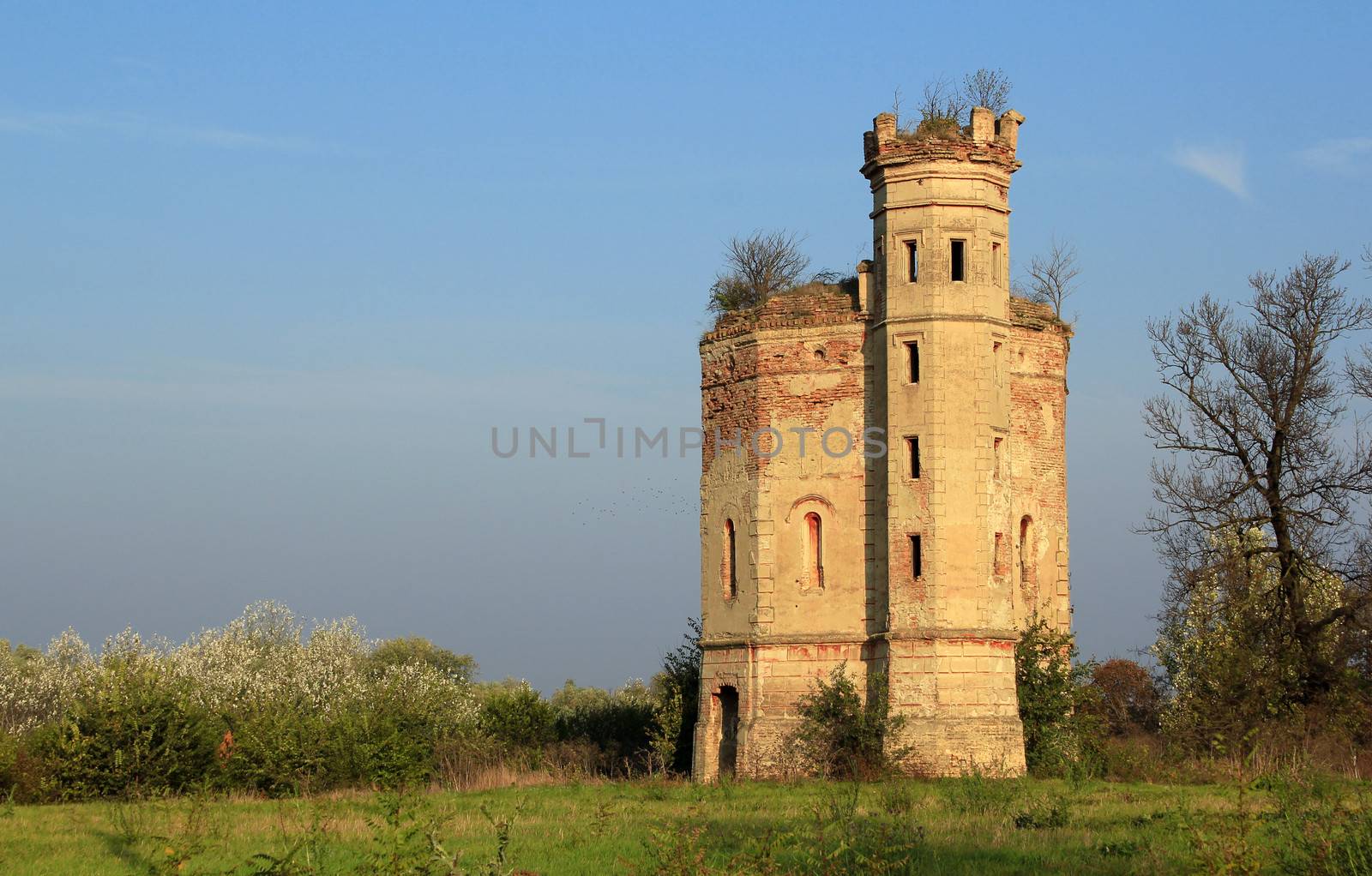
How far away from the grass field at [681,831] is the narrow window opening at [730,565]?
4.63 meters

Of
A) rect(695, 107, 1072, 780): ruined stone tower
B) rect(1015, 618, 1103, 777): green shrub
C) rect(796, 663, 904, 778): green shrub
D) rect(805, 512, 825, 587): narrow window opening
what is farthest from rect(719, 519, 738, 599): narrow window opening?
rect(1015, 618, 1103, 777): green shrub

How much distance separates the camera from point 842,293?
96.6ft

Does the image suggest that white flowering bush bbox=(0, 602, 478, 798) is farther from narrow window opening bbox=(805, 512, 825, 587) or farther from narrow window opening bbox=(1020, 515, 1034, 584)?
narrow window opening bbox=(1020, 515, 1034, 584)

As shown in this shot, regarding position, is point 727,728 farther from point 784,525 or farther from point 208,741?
point 208,741

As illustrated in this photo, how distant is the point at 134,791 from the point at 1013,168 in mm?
20504

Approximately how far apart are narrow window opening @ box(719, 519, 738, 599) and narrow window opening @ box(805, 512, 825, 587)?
5.19 ft

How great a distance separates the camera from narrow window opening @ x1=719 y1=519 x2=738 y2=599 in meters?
29.3

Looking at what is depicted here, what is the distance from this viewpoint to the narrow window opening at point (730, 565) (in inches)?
1155

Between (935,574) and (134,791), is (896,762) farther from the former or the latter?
(134,791)

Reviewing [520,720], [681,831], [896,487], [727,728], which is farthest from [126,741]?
[681,831]

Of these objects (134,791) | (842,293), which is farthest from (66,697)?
(842,293)

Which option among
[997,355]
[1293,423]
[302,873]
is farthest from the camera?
[1293,423]

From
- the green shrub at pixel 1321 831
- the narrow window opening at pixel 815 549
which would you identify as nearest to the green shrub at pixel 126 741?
the narrow window opening at pixel 815 549

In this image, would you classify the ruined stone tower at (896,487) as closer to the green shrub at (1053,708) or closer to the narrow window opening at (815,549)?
A: the narrow window opening at (815,549)
